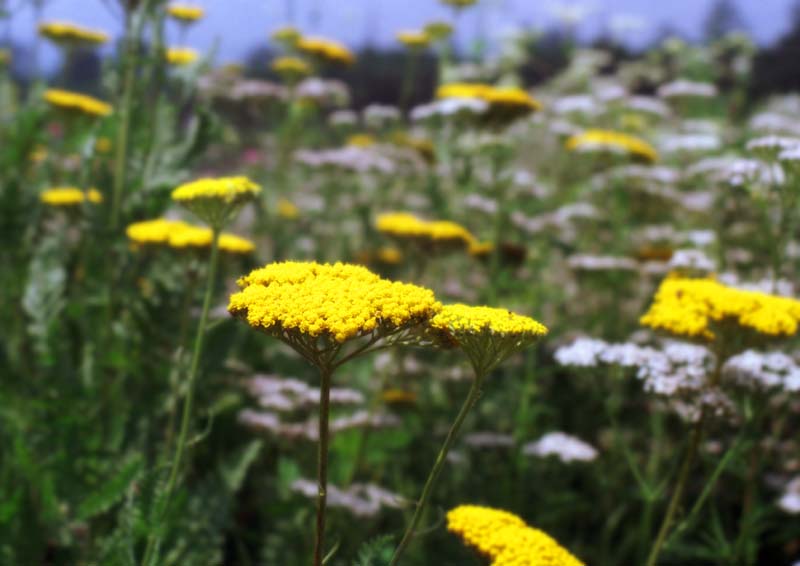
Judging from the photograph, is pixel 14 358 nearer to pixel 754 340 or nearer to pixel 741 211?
pixel 754 340

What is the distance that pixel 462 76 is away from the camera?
7777 millimetres

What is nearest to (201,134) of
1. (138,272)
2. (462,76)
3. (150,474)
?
(138,272)

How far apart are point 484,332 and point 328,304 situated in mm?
318

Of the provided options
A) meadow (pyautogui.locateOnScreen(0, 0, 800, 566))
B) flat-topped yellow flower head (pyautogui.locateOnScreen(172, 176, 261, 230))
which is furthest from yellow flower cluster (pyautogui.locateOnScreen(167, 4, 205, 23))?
flat-topped yellow flower head (pyautogui.locateOnScreen(172, 176, 261, 230))

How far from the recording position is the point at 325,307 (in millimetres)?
1492

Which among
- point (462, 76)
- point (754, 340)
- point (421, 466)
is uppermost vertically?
point (462, 76)

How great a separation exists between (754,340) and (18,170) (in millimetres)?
3589

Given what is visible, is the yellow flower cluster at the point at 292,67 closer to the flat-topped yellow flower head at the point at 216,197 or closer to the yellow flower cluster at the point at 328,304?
the flat-topped yellow flower head at the point at 216,197

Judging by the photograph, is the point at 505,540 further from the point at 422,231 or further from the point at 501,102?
the point at 501,102

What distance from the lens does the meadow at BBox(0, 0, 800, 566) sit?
82.7 inches

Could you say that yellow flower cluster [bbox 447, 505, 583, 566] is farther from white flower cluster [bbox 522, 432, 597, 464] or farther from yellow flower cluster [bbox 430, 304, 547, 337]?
white flower cluster [bbox 522, 432, 597, 464]

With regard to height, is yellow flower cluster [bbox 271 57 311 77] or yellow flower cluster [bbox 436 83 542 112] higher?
yellow flower cluster [bbox 271 57 311 77]

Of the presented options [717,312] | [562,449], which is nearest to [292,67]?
[562,449]

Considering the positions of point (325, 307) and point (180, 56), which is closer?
point (325, 307)
